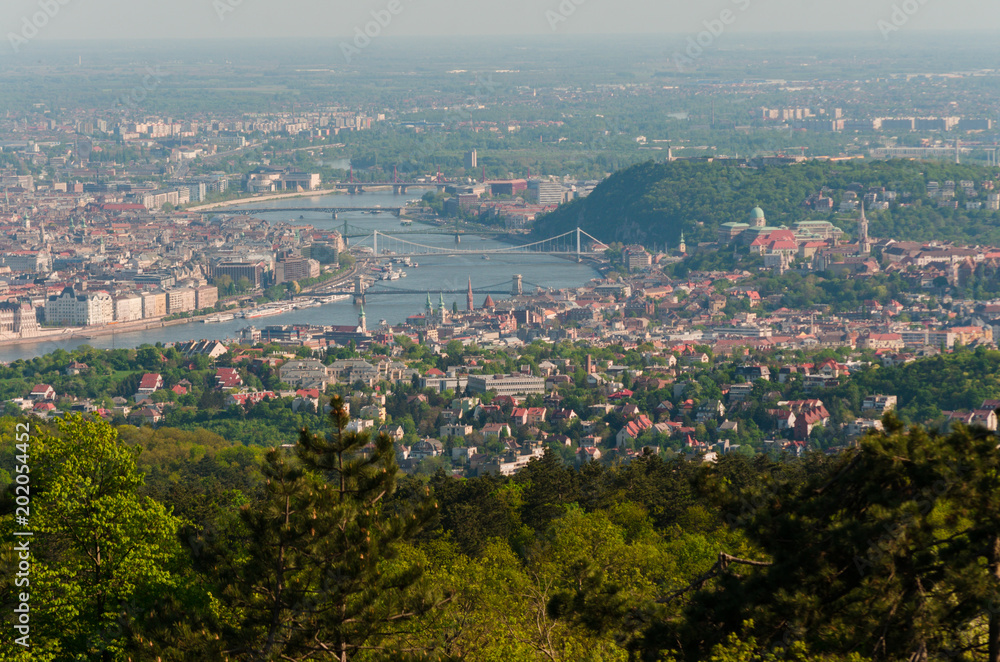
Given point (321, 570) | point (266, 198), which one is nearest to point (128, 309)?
point (266, 198)

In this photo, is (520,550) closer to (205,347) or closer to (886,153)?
(205,347)

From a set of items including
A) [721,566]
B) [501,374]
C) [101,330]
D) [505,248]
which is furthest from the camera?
[505,248]

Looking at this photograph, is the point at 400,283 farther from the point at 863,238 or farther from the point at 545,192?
the point at 545,192

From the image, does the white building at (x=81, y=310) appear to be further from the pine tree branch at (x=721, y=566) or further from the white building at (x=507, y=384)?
the pine tree branch at (x=721, y=566)

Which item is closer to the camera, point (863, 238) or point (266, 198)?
point (863, 238)

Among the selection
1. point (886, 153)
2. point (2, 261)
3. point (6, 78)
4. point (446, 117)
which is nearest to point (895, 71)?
point (446, 117)
